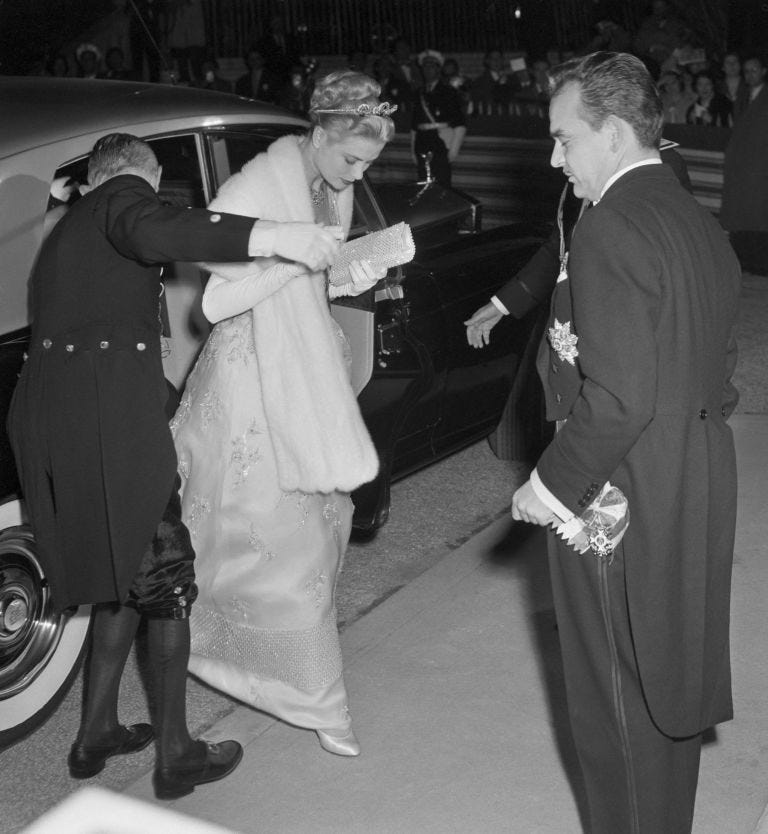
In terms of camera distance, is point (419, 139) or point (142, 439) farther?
point (419, 139)

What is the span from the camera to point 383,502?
4270mm

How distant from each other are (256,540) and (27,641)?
2.40 feet

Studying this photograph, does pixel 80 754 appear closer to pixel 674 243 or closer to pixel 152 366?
pixel 152 366

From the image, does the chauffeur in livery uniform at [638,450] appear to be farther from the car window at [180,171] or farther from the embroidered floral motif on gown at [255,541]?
the car window at [180,171]

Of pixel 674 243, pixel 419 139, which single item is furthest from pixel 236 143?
pixel 419 139

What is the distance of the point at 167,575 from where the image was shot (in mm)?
3074

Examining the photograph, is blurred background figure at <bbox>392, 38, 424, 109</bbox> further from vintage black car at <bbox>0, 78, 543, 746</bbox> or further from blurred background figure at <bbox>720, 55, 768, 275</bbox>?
vintage black car at <bbox>0, 78, 543, 746</bbox>

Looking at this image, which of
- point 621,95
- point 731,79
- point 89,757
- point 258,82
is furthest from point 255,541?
point 258,82

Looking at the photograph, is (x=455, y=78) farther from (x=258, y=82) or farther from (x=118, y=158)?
(x=118, y=158)

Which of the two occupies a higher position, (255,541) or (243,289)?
(243,289)

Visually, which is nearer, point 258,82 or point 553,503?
point 553,503

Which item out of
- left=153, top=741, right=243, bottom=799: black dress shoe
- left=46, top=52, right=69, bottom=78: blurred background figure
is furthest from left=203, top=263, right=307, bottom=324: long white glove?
left=46, top=52, right=69, bottom=78: blurred background figure

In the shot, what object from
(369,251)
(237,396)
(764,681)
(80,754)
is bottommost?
(764,681)

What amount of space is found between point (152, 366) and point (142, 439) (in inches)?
7.1
